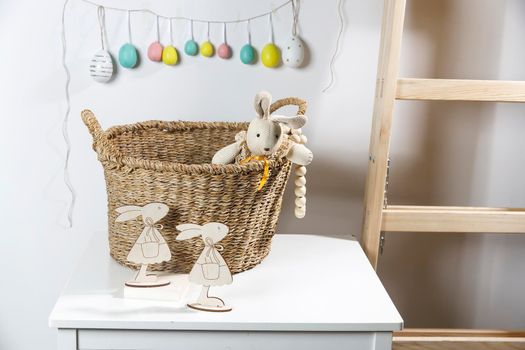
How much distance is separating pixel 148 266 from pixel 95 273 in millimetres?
94

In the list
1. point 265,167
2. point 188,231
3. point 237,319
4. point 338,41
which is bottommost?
point 237,319

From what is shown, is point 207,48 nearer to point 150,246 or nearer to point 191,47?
point 191,47

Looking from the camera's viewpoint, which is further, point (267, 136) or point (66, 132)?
point (66, 132)

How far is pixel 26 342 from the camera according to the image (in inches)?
58.0

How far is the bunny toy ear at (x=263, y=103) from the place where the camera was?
3.16 feet

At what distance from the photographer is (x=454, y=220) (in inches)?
46.1

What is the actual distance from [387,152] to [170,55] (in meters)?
0.51

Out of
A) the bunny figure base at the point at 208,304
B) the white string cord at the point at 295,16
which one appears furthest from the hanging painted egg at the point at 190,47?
the bunny figure base at the point at 208,304

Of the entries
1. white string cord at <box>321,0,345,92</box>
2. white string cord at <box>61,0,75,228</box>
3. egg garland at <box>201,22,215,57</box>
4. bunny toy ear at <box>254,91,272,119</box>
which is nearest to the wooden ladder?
white string cord at <box>321,0,345,92</box>

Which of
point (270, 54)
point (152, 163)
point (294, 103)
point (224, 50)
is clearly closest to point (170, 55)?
point (224, 50)

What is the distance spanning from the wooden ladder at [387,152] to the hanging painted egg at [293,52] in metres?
0.19

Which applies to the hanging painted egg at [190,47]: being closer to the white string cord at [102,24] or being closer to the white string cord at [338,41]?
the white string cord at [102,24]

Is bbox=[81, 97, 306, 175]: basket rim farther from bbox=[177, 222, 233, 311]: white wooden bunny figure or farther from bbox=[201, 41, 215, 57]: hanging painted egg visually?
bbox=[201, 41, 215, 57]: hanging painted egg

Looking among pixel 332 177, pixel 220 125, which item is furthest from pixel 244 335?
pixel 332 177
